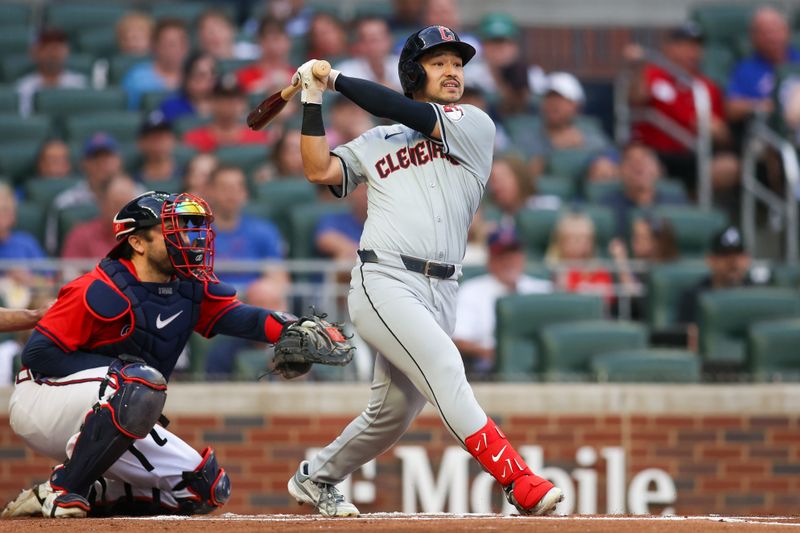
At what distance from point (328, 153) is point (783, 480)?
4.10 meters

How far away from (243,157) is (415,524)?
18.3 feet

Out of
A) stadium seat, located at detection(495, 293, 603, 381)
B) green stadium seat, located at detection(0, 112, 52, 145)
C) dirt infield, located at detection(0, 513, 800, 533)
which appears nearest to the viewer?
dirt infield, located at detection(0, 513, 800, 533)

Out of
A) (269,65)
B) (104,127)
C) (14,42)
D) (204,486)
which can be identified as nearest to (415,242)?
(204,486)

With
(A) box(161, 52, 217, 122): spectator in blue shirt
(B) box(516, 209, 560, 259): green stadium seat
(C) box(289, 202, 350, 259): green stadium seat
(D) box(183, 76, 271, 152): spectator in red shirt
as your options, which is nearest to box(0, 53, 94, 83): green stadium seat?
(A) box(161, 52, 217, 122): spectator in blue shirt

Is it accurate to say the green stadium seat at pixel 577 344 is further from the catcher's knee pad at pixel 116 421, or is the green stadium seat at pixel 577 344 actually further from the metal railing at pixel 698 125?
the catcher's knee pad at pixel 116 421

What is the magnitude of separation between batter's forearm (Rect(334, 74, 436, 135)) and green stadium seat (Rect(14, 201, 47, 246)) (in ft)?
15.0

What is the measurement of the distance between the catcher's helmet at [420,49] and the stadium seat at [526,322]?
2.88 metres

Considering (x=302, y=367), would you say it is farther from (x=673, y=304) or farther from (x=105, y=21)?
(x=105, y=21)

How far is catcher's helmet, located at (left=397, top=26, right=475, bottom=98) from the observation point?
17.5 ft

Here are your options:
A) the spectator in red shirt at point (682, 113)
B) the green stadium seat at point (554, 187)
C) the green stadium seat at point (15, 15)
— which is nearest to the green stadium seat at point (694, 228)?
the green stadium seat at point (554, 187)

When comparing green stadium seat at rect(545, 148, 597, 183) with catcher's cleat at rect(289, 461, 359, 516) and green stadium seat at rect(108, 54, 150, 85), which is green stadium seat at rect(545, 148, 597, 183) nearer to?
green stadium seat at rect(108, 54, 150, 85)

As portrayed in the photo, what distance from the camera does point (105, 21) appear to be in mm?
12266

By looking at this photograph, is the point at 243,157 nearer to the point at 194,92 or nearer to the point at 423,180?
the point at 194,92

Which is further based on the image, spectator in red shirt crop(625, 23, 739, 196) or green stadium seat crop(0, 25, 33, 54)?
green stadium seat crop(0, 25, 33, 54)
